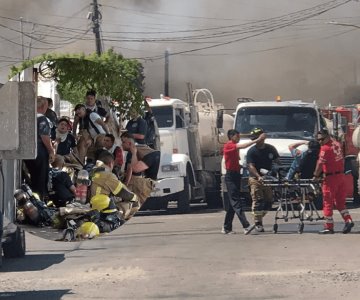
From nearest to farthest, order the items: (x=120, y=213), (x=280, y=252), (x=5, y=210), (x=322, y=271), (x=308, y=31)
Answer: (x=5, y=210)
(x=120, y=213)
(x=322, y=271)
(x=280, y=252)
(x=308, y=31)

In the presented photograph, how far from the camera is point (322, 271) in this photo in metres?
12.4

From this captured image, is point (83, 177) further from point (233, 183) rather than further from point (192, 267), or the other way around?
point (233, 183)

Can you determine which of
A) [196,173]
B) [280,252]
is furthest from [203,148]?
[280,252]

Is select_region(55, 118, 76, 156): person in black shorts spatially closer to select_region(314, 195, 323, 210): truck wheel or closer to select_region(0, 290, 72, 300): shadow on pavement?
select_region(0, 290, 72, 300): shadow on pavement

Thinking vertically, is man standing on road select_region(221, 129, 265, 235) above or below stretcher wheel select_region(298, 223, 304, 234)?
above

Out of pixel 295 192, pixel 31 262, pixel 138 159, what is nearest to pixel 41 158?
pixel 138 159

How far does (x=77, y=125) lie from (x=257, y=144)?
11851mm

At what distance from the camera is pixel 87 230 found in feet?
20.7

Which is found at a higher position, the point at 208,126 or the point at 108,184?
the point at 208,126

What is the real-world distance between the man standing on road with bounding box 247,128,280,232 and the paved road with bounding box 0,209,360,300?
1.24ft

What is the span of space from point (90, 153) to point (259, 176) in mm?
11584

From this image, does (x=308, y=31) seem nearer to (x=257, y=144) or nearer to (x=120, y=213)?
(x=257, y=144)

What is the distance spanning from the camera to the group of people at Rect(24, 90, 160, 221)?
627cm

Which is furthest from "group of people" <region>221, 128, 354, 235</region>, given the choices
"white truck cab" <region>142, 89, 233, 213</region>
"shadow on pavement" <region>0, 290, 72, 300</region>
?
"shadow on pavement" <region>0, 290, 72, 300</region>
